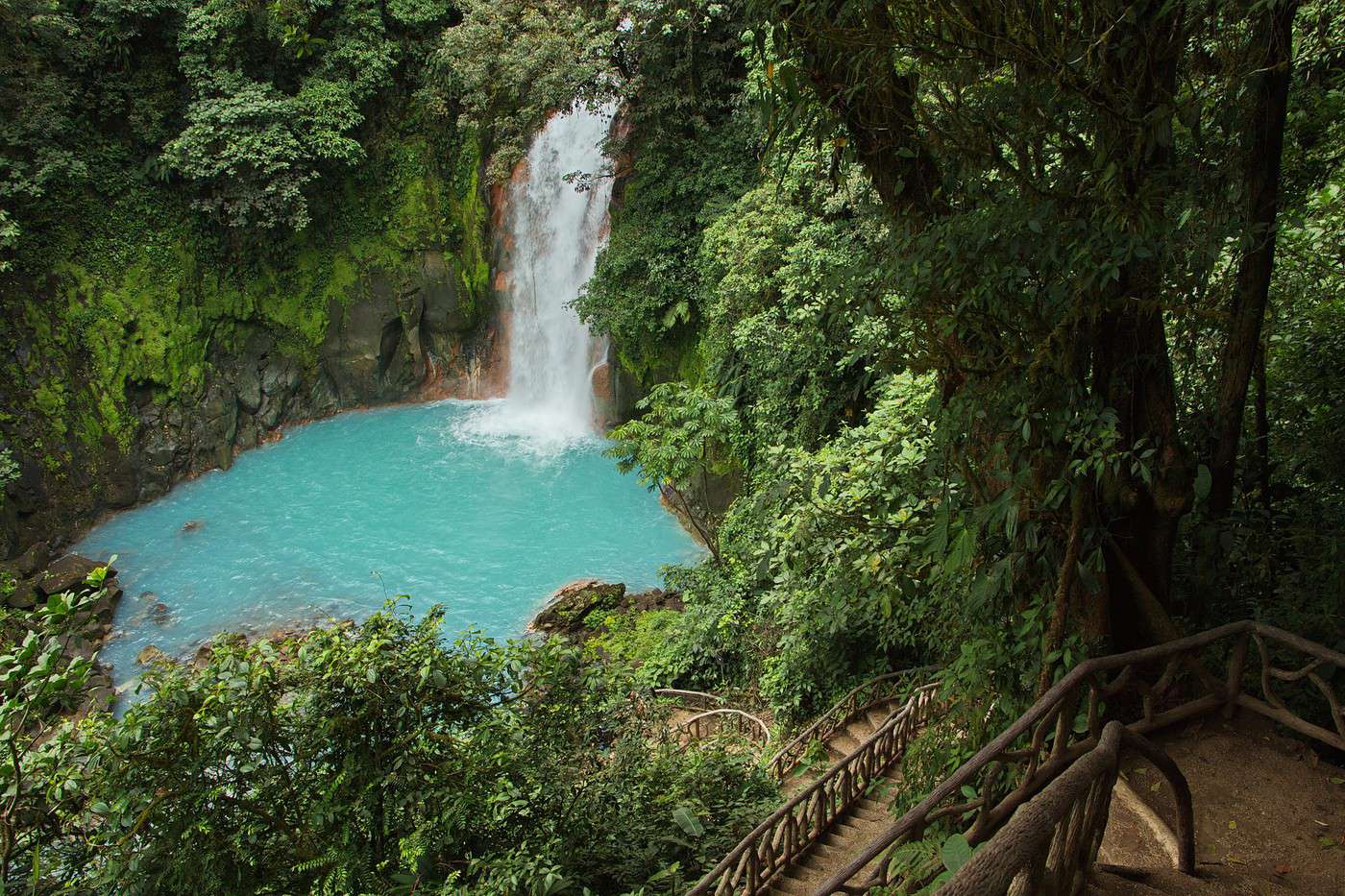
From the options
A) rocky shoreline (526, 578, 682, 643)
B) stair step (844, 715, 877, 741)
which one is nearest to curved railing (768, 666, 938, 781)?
stair step (844, 715, 877, 741)

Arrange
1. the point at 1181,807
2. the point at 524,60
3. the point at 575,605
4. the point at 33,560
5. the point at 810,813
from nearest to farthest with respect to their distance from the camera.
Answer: the point at 1181,807 < the point at 810,813 < the point at 575,605 < the point at 33,560 < the point at 524,60

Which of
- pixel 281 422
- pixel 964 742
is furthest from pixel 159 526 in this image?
pixel 964 742

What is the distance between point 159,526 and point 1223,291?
17.3 m

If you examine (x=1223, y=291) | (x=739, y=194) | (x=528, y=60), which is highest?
(x=528, y=60)

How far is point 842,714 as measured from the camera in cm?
823

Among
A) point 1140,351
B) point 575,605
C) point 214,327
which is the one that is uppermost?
point 1140,351

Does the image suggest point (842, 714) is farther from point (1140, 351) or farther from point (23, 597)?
point (23, 597)

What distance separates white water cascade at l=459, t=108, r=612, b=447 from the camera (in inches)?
741

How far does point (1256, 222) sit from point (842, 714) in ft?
19.0

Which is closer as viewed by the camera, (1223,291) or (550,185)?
(1223,291)

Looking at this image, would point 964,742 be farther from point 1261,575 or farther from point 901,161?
point 901,161

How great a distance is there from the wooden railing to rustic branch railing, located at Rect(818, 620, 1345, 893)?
0.06m

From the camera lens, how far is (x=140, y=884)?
170 inches

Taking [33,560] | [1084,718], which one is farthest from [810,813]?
[33,560]
